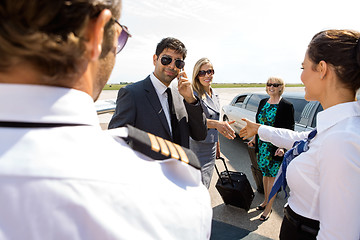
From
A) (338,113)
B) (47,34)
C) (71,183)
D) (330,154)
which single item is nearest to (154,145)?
(71,183)

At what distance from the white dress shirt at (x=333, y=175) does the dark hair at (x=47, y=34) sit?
1.25 metres

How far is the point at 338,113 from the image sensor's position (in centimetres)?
130

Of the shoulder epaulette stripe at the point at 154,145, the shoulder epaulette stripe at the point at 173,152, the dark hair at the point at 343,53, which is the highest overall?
→ the dark hair at the point at 343,53

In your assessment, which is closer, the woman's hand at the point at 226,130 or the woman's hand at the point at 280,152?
the woman's hand at the point at 226,130

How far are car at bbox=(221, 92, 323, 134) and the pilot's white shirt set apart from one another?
392 cm

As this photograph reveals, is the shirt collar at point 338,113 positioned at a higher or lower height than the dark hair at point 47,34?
lower

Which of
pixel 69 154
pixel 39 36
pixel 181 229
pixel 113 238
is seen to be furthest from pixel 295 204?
pixel 39 36

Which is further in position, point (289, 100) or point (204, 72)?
point (289, 100)

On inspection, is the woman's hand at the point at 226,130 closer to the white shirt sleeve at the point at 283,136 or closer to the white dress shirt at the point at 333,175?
the white shirt sleeve at the point at 283,136

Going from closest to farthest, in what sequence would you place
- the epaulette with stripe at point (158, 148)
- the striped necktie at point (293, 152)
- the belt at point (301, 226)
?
the epaulette with stripe at point (158, 148), the belt at point (301, 226), the striped necktie at point (293, 152)

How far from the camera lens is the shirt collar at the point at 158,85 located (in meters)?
2.08

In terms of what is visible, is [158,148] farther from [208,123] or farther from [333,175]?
[208,123]

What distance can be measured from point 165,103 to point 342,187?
144 cm

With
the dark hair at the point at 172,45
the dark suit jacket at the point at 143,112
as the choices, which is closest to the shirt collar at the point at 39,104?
the dark suit jacket at the point at 143,112
